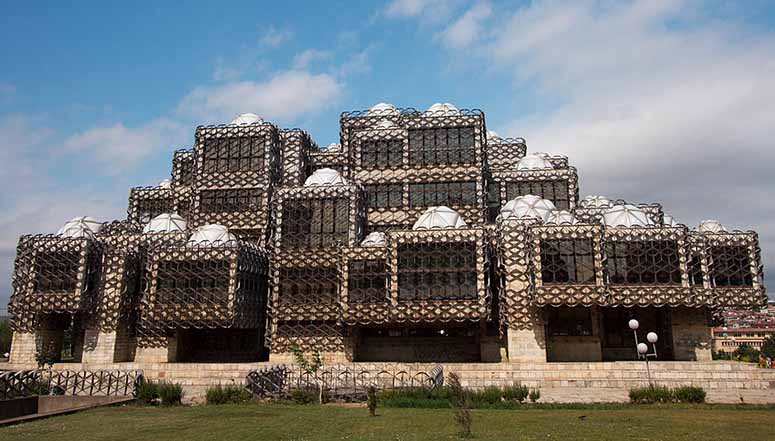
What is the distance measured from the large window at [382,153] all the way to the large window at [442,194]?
377 centimetres

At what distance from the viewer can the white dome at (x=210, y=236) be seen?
180 ft

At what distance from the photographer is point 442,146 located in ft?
203

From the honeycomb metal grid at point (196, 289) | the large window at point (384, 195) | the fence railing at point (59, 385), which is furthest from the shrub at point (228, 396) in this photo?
the large window at point (384, 195)

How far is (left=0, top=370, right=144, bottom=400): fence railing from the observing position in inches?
1210

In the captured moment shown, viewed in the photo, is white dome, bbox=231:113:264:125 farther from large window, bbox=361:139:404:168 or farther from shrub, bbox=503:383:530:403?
shrub, bbox=503:383:530:403

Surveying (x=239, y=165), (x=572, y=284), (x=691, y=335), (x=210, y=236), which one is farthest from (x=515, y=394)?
(x=239, y=165)

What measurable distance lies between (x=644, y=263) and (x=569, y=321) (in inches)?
339

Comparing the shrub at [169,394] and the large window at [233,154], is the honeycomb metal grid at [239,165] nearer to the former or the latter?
the large window at [233,154]

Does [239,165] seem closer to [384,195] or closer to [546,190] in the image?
[384,195]

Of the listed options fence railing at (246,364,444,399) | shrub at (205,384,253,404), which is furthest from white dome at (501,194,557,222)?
shrub at (205,384,253,404)

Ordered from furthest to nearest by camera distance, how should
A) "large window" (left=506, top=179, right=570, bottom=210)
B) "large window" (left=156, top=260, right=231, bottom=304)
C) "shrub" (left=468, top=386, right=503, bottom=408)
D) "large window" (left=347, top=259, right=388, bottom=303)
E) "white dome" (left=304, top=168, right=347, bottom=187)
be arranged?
1. "large window" (left=506, top=179, right=570, bottom=210)
2. "white dome" (left=304, top=168, right=347, bottom=187)
3. "large window" (left=156, top=260, right=231, bottom=304)
4. "large window" (left=347, top=259, right=388, bottom=303)
5. "shrub" (left=468, top=386, right=503, bottom=408)

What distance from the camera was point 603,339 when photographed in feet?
181

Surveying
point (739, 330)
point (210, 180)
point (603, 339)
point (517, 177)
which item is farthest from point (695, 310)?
point (739, 330)

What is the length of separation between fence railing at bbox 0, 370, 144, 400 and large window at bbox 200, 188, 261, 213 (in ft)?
86.3
